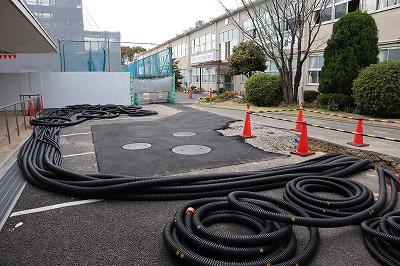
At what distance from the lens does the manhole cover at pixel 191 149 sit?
6801 millimetres

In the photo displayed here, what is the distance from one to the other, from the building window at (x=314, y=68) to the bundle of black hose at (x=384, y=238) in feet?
55.2

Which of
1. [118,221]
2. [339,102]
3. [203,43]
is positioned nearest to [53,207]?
[118,221]

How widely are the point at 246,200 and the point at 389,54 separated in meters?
14.5

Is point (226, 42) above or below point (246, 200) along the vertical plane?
above

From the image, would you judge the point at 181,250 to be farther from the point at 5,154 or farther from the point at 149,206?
the point at 5,154

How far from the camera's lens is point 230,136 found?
28.6 feet

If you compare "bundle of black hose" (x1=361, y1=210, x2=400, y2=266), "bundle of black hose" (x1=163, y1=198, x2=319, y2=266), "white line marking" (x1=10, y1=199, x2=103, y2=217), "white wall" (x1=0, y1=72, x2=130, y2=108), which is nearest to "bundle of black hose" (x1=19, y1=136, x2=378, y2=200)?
"white line marking" (x1=10, y1=199, x2=103, y2=217)

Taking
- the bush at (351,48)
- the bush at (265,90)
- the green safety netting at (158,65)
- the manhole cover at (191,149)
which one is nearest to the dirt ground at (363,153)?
the manhole cover at (191,149)

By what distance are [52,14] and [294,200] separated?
25.3 m

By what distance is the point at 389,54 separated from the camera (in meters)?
14.5

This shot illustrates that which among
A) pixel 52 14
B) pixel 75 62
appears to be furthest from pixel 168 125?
pixel 52 14

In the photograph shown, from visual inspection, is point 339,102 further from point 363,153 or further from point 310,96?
point 363,153

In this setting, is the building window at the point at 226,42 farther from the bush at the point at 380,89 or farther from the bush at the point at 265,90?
the bush at the point at 380,89

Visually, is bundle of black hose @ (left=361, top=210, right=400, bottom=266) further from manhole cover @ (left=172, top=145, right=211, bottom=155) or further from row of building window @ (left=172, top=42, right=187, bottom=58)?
row of building window @ (left=172, top=42, right=187, bottom=58)
